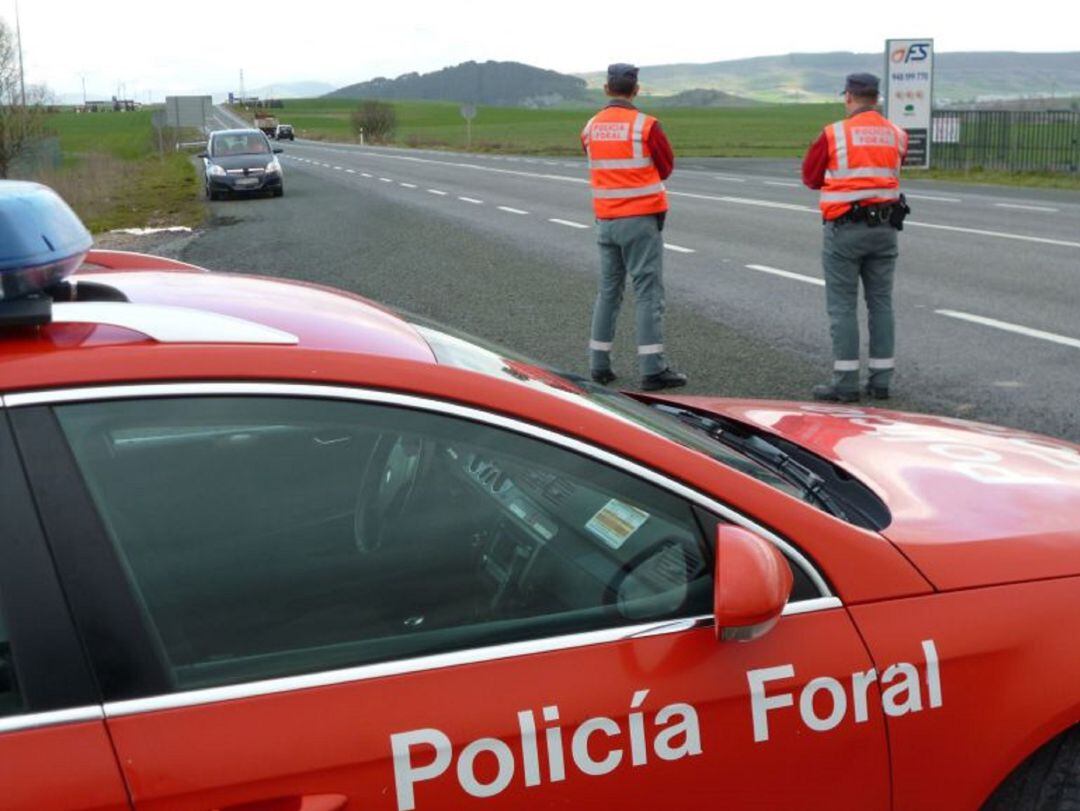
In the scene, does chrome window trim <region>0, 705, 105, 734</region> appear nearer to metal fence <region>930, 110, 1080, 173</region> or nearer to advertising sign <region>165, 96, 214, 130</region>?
metal fence <region>930, 110, 1080, 173</region>

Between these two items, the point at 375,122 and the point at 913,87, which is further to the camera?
the point at 375,122

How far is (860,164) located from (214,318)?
6.28m

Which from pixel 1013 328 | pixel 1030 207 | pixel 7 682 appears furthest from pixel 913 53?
pixel 7 682

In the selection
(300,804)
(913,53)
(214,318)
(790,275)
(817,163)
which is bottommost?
(790,275)

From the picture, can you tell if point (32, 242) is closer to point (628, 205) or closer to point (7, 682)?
point (7, 682)

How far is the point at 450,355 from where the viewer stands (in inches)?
101

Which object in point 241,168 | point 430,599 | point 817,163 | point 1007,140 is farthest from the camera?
point 1007,140

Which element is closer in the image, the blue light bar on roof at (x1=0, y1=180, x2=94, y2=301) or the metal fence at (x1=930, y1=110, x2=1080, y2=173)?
the blue light bar on roof at (x1=0, y1=180, x2=94, y2=301)

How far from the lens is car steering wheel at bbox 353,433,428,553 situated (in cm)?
228

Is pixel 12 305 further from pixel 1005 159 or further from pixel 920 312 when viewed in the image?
pixel 1005 159

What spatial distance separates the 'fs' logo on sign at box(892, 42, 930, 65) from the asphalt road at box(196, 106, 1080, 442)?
5943 mm

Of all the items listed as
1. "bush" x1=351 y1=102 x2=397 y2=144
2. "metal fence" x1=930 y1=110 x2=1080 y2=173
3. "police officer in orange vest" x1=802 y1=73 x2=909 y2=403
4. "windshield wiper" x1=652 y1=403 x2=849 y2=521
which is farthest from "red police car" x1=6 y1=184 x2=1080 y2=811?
"bush" x1=351 y1=102 x2=397 y2=144

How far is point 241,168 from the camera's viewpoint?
28.6 metres

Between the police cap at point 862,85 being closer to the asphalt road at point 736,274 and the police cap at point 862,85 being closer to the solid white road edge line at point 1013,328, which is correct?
the asphalt road at point 736,274
